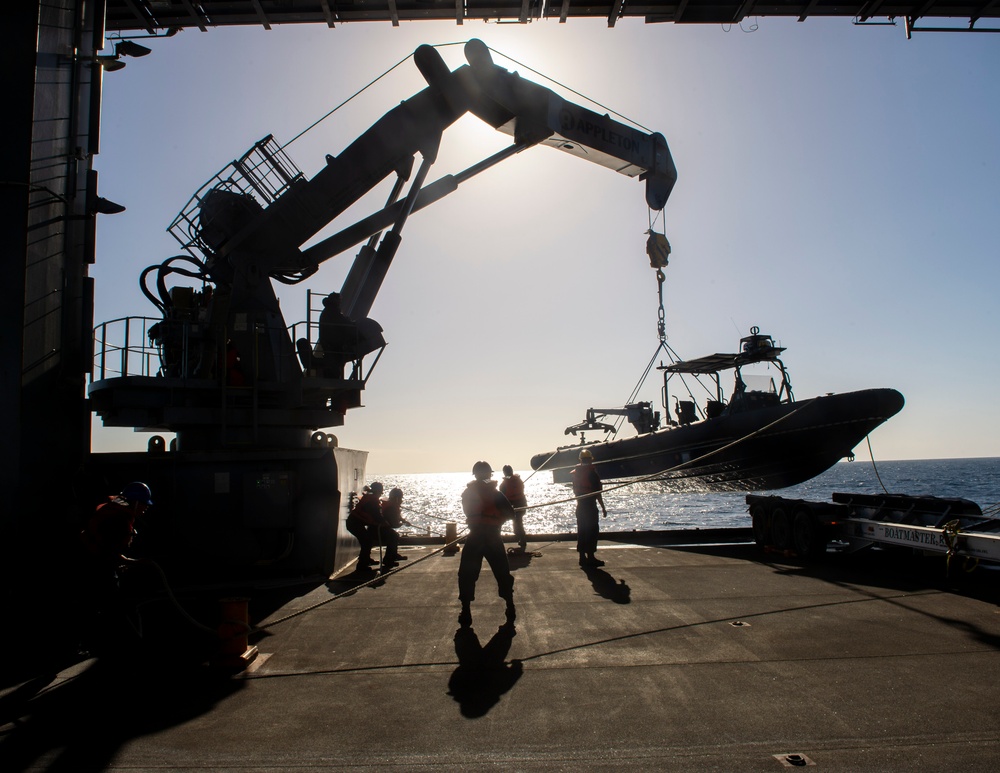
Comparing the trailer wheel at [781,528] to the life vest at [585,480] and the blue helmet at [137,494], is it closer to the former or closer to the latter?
the life vest at [585,480]

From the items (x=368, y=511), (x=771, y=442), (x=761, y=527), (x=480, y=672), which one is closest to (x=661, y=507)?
(x=771, y=442)

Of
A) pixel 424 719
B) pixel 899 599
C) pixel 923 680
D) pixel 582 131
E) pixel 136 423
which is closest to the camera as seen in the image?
pixel 424 719

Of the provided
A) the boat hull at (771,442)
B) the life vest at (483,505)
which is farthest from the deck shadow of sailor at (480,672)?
A: the boat hull at (771,442)

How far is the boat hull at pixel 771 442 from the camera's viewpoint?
738 inches

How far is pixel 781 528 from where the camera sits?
10.3 m

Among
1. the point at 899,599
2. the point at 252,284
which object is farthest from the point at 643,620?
the point at 252,284

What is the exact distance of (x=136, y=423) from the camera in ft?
27.2

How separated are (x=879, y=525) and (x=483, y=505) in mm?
Result: 5382

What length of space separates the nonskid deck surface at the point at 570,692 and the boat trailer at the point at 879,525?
1.76ft

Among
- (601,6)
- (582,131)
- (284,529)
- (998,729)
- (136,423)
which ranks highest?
(601,6)

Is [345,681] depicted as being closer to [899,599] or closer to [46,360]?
[46,360]

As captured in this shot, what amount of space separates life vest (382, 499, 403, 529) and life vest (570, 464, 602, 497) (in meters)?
2.89

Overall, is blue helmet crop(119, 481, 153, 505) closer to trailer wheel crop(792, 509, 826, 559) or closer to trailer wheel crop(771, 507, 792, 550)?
trailer wheel crop(792, 509, 826, 559)

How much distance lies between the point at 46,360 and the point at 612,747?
609cm
